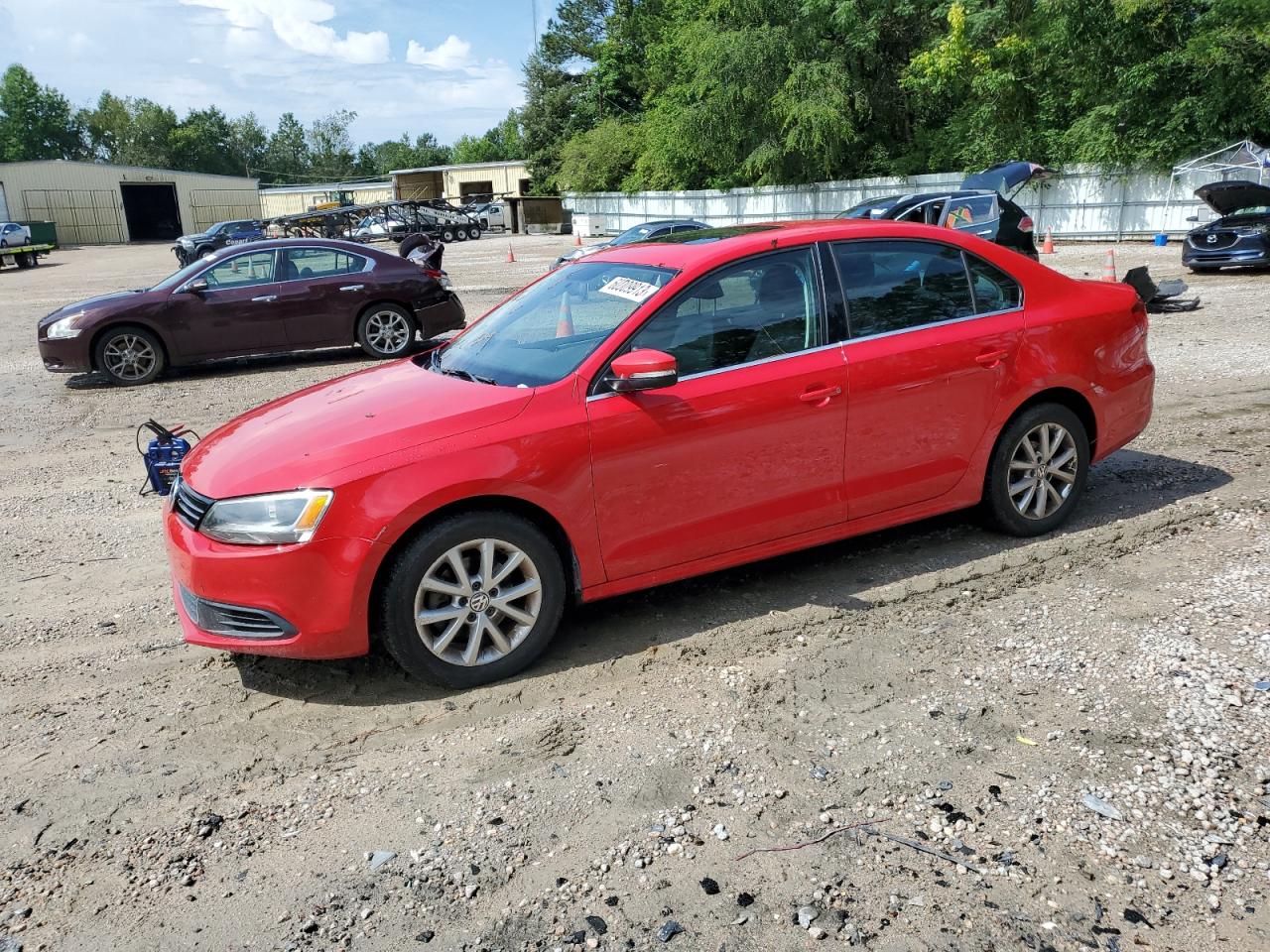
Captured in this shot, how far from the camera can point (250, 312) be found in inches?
469

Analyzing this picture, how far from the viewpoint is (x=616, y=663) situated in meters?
4.21

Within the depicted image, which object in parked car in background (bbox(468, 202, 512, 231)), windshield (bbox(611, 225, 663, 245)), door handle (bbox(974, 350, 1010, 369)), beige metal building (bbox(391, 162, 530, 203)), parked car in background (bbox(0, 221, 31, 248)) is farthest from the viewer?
beige metal building (bbox(391, 162, 530, 203))

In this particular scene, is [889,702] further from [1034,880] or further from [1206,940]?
[1206,940]

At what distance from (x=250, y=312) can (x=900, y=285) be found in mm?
9283

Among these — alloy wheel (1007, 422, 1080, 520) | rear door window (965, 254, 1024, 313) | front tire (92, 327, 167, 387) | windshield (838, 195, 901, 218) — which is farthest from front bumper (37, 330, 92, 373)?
windshield (838, 195, 901, 218)

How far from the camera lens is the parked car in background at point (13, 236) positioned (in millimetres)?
39850

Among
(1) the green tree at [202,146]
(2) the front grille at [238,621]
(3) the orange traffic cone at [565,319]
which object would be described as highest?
(1) the green tree at [202,146]

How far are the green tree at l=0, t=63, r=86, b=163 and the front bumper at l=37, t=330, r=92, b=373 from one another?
128525mm

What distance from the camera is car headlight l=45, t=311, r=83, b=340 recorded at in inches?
450

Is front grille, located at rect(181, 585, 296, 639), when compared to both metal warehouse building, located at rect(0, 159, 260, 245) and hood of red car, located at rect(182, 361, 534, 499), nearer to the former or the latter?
hood of red car, located at rect(182, 361, 534, 499)

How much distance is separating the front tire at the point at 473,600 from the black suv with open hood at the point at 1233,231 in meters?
16.8

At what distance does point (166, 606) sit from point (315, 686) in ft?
4.53

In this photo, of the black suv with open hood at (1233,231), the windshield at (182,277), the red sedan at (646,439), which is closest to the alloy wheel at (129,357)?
the windshield at (182,277)

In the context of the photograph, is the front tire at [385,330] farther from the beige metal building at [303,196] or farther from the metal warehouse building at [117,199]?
the beige metal building at [303,196]
